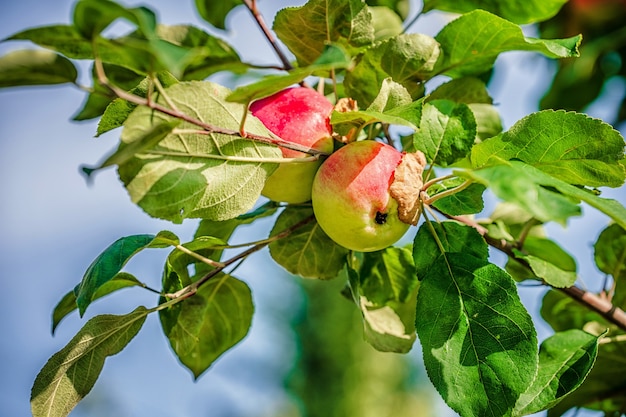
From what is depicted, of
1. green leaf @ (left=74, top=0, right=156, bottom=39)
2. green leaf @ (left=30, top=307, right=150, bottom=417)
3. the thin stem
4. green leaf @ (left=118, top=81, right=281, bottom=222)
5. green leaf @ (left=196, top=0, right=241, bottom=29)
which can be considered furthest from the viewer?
green leaf @ (left=196, top=0, right=241, bottom=29)

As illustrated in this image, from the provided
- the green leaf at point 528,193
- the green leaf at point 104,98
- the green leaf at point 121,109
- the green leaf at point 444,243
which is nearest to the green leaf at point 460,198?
the green leaf at point 444,243

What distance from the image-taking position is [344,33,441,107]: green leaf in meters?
0.68

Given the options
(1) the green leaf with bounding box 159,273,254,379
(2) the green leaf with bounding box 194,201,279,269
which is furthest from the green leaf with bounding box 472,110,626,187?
(1) the green leaf with bounding box 159,273,254,379

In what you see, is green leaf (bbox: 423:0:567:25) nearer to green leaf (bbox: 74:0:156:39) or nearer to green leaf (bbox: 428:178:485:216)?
green leaf (bbox: 428:178:485:216)

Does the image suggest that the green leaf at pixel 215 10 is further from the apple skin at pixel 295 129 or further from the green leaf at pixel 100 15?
the green leaf at pixel 100 15

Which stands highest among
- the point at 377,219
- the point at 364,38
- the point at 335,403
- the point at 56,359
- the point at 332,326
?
the point at 364,38

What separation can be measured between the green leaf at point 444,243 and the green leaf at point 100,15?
1.18 feet

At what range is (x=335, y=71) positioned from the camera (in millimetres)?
765

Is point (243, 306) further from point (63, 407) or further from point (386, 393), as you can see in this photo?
point (386, 393)

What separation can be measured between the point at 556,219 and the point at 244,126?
0.29m

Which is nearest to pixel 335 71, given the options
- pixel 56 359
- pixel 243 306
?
pixel 243 306

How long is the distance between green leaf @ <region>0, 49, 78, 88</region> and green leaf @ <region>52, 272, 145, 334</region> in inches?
10.4

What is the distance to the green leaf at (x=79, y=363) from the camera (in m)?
0.63

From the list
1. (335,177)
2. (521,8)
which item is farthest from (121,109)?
(521,8)
